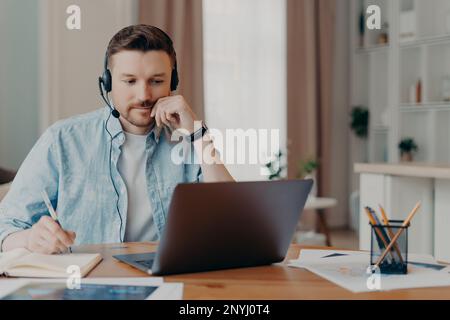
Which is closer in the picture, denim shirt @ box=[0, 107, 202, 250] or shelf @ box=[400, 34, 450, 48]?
denim shirt @ box=[0, 107, 202, 250]

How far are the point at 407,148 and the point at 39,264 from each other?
3.82m

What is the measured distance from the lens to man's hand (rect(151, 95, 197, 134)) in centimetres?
117

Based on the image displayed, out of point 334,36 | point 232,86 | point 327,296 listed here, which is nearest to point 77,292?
point 327,296

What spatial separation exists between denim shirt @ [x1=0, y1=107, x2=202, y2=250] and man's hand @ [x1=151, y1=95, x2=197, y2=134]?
7 centimetres

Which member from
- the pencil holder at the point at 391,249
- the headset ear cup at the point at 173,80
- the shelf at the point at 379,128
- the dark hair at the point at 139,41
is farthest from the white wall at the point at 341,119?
the pencil holder at the point at 391,249

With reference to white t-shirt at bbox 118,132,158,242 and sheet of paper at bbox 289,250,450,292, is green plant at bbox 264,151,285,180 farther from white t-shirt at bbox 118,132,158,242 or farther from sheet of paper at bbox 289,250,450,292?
sheet of paper at bbox 289,250,450,292

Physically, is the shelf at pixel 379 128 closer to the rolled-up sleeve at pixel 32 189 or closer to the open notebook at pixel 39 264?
the rolled-up sleeve at pixel 32 189

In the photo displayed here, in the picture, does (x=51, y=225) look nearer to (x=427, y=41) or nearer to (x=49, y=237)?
(x=49, y=237)

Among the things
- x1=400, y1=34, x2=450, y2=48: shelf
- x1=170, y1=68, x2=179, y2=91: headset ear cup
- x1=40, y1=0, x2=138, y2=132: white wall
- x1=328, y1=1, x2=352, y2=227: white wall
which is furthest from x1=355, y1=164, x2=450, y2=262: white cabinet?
x1=328, y1=1, x2=352, y2=227: white wall

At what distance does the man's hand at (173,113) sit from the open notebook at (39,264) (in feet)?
1.23

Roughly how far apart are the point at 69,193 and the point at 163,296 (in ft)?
1.87

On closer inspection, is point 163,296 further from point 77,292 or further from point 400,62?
point 400,62

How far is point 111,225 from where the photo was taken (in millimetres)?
1185
